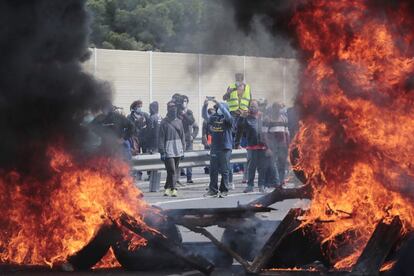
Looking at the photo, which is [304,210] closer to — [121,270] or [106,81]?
[121,270]

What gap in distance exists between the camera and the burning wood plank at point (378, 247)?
7254 mm

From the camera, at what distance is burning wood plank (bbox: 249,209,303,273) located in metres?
7.62

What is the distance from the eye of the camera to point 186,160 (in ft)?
65.9

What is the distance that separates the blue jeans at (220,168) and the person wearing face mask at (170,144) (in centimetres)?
74

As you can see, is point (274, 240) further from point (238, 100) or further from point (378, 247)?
point (238, 100)

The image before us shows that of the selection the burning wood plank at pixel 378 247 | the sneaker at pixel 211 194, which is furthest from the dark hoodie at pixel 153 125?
the burning wood plank at pixel 378 247

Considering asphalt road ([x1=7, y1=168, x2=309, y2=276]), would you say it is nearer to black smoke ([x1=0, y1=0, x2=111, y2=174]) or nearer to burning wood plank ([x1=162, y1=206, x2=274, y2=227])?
burning wood plank ([x1=162, y1=206, x2=274, y2=227])

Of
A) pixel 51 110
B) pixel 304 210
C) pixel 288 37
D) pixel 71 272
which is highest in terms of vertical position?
pixel 288 37

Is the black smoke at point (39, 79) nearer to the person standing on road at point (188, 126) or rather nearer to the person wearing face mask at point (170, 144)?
the person wearing face mask at point (170, 144)

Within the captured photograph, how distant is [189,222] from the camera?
8.09m

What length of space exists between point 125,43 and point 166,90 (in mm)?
5981

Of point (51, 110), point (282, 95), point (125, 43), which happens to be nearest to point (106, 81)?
point (51, 110)

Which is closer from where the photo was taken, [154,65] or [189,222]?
[189,222]

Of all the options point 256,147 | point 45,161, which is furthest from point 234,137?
point 45,161
